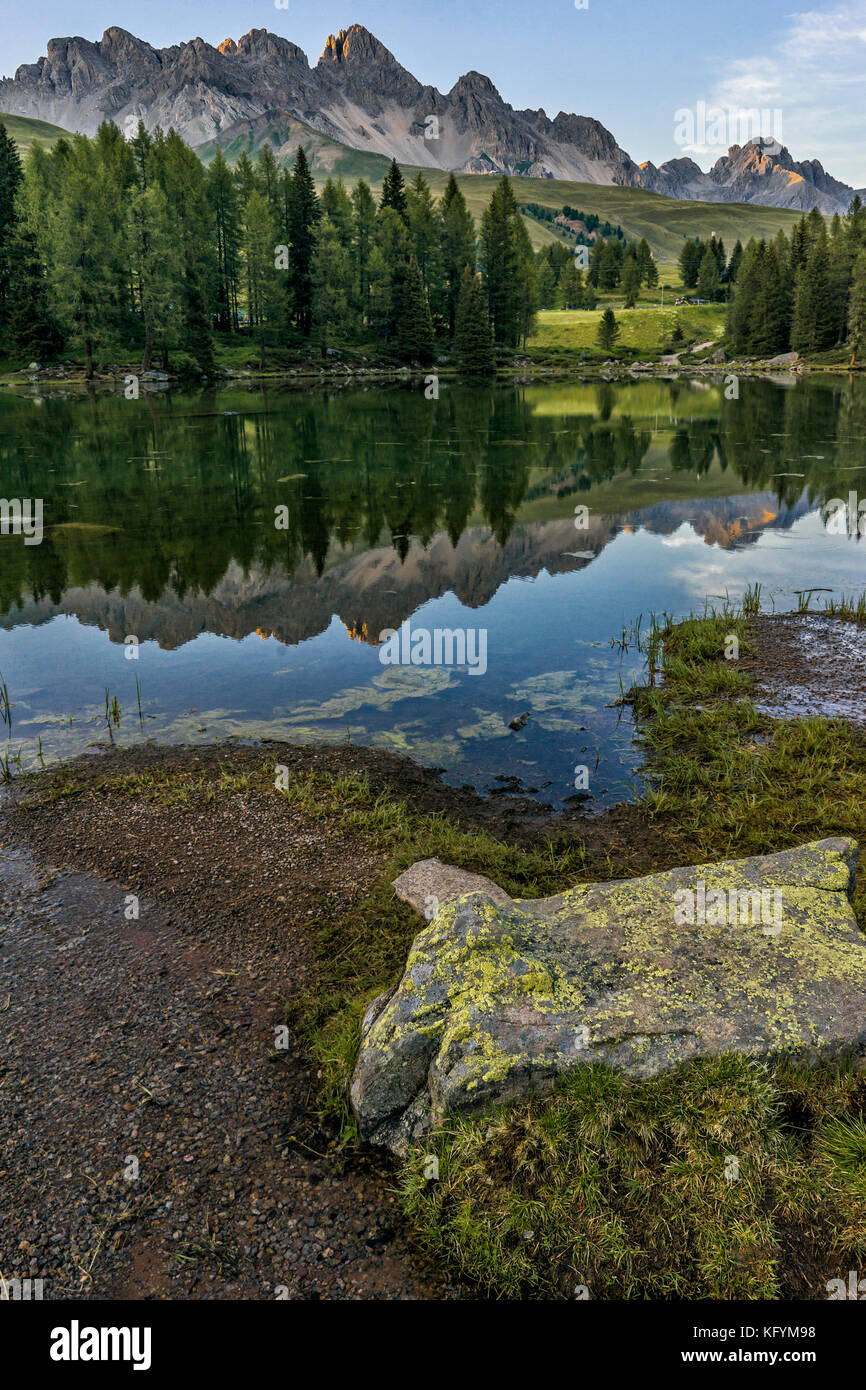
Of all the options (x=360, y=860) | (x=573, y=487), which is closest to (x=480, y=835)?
(x=360, y=860)

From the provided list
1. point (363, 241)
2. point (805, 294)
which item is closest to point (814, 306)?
point (805, 294)

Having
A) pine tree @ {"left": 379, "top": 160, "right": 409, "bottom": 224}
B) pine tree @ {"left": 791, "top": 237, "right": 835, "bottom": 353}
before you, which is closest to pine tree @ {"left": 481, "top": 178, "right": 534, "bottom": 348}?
pine tree @ {"left": 379, "top": 160, "right": 409, "bottom": 224}

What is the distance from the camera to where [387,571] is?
2420cm

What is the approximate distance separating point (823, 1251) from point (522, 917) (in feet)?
9.85

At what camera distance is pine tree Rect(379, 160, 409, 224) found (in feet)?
429

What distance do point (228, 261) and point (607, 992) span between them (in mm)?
130443

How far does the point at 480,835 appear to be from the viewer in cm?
1088

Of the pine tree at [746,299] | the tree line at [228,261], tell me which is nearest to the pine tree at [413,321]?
the tree line at [228,261]

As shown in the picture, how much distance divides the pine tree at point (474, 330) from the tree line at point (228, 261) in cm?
27

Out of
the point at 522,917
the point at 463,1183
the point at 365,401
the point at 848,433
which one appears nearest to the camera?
the point at 463,1183

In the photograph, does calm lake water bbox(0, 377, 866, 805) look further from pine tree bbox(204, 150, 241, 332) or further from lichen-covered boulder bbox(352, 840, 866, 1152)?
pine tree bbox(204, 150, 241, 332)

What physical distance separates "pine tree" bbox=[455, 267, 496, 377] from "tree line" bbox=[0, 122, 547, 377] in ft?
0.89

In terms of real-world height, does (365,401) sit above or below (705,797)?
above
